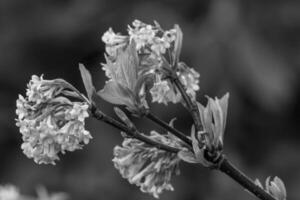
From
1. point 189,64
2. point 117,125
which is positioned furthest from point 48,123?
point 189,64

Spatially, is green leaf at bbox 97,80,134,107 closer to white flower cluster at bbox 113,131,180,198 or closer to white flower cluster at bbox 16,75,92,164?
white flower cluster at bbox 16,75,92,164

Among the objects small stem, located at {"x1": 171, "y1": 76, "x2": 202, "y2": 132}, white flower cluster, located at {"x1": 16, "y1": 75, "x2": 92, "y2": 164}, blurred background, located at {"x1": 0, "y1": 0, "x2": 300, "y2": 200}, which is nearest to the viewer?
white flower cluster, located at {"x1": 16, "y1": 75, "x2": 92, "y2": 164}

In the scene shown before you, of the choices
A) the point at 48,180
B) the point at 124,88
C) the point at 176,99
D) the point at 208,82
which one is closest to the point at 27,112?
the point at 124,88

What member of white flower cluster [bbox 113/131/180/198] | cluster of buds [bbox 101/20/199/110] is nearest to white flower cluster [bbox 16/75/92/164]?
cluster of buds [bbox 101/20/199/110]

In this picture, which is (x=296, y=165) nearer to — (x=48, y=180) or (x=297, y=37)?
(x=297, y=37)

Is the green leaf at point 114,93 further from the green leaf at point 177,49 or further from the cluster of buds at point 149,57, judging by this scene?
the green leaf at point 177,49

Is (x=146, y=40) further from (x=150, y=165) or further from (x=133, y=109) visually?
(x=150, y=165)

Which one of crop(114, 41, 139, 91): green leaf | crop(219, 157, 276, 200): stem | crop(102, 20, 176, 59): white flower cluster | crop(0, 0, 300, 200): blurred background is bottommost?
crop(219, 157, 276, 200): stem
